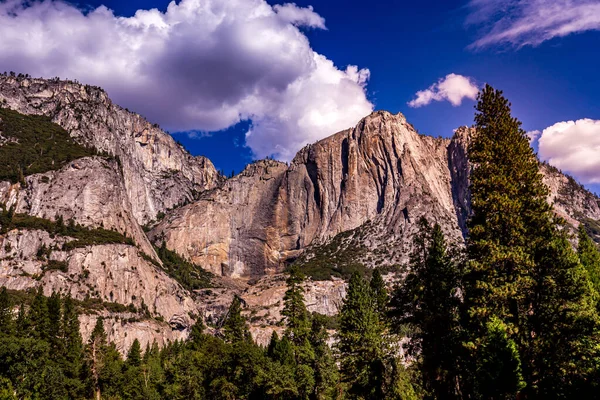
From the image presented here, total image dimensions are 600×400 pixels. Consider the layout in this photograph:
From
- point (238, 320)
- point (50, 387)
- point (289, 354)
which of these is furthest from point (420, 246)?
point (50, 387)

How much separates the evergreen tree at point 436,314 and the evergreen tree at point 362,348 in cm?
865

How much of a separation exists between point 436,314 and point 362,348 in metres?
15.0

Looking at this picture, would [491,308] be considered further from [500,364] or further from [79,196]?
[79,196]

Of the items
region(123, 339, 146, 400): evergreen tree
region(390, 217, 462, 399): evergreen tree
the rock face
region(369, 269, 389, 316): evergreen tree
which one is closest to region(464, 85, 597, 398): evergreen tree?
region(390, 217, 462, 399): evergreen tree

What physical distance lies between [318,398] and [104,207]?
149 meters

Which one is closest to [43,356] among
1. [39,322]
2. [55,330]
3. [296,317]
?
[39,322]

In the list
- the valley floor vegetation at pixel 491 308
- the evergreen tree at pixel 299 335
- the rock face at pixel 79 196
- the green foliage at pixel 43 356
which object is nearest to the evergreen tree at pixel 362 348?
the valley floor vegetation at pixel 491 308

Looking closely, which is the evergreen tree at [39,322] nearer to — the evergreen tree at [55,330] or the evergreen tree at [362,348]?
the evergreen tree at [55,330]

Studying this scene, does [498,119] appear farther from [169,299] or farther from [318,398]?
[169,299]

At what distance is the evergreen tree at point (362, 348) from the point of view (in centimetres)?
4347

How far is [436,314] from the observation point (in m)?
31.8

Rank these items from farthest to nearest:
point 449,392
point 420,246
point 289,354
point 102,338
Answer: point 102,338 → point 289,354 → point 420,246 → point 449,392

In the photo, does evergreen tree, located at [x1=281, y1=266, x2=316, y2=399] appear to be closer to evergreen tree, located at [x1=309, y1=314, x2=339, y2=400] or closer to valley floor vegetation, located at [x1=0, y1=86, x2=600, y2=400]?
valley floor vegetation, located at [x1=0, y1=86, x2=600, y2=400]

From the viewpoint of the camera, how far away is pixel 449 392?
105ft
